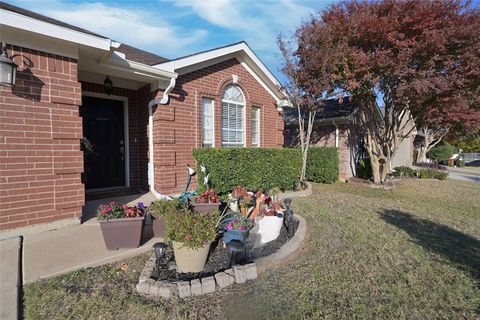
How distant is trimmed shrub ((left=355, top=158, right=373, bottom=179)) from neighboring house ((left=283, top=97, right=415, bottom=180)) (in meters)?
0.30

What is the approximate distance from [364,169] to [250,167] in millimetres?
8281

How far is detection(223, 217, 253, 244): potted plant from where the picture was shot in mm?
3191

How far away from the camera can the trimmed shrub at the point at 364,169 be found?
12.2m

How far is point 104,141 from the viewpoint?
6184mm

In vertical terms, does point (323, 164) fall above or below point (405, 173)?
above

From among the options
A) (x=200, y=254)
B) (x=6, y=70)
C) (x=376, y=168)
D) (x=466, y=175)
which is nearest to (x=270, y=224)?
(x=200, y=254)

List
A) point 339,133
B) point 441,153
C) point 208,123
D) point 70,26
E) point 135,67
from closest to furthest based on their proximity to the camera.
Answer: point 70,26 → point 135,67 → point 208,123 → point 339,133 → point 441,153

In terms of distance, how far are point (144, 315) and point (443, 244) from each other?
4.44 m

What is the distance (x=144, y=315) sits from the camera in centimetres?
215

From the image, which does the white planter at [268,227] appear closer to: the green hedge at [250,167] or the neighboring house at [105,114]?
the green hedge at [250,167]

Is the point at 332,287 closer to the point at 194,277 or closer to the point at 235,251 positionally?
the point at 235,251

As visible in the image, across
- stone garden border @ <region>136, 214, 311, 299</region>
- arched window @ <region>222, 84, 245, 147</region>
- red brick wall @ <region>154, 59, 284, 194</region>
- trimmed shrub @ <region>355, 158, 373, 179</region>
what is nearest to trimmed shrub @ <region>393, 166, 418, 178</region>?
trimmed shrub @ <region>355, 158, 373, 179</region>

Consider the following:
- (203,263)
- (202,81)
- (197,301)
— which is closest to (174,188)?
(202,81)

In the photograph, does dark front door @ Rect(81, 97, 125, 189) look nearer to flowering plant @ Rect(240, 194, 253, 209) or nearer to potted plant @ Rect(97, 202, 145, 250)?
potted plant @ Rect(97, 202, 145, 250)
